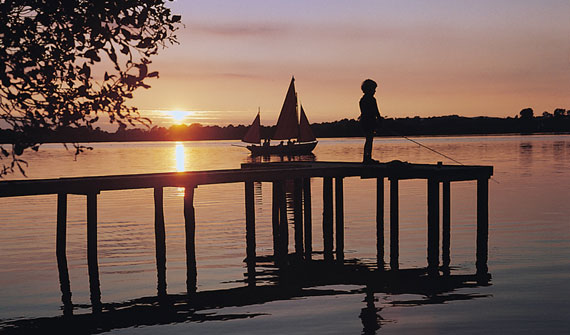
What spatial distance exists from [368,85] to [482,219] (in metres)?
5.17

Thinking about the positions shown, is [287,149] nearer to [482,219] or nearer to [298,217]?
[298,217]

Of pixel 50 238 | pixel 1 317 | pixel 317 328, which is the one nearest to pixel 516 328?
pixel 317 328

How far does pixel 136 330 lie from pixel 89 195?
5280mm

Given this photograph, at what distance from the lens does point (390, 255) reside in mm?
21391

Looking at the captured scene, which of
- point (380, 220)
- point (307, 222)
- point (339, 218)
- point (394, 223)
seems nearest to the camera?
point (394, 223)

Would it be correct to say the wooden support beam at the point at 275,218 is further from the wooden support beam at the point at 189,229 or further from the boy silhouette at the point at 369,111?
the wooden support beam at the point at 189,229

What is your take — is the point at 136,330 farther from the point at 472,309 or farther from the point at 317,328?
the point at 472,309

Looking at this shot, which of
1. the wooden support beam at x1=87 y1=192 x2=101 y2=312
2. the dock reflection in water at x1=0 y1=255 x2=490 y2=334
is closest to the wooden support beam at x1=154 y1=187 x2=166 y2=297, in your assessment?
the wooden support beam at x1=87 y1=192 x2=101 y2=312

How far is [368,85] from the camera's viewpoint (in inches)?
826

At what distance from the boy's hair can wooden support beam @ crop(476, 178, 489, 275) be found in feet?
13.3

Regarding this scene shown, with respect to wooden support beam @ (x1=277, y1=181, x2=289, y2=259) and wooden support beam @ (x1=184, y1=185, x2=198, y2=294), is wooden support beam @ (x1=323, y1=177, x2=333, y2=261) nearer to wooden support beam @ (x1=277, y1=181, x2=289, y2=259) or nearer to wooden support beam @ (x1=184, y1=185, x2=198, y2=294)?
wooden support beam @ (x1=277, y1=181, x2=289, y2=259)

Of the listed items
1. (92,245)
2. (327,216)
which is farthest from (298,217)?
(92,245)

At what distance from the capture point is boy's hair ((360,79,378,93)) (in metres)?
21.0

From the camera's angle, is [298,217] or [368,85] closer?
[368,85]
